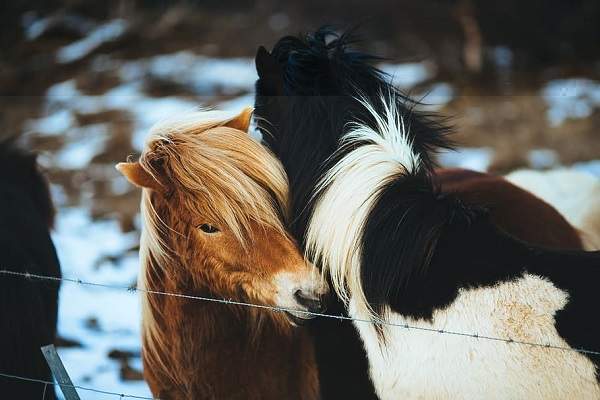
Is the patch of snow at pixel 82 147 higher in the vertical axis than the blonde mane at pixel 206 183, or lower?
lower

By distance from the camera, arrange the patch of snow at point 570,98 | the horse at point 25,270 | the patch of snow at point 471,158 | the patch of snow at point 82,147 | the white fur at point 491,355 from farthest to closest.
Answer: the patch of snow at point 570,98, the patch of snow at point 82,147, the patch of snow at point 471,158, the horse at point 25,270, the white fur at point 491,355

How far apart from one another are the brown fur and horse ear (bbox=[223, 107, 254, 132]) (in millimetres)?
905

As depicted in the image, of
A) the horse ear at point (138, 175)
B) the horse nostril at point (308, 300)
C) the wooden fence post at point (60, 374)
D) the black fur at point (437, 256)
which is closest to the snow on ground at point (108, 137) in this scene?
the horse ear at point (138, 175)

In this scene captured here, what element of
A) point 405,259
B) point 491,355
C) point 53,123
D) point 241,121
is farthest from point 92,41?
point 491,355

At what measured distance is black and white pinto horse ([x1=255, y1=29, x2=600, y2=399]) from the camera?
1.88m

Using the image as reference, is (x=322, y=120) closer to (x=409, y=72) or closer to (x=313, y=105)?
(x=313, y=105)

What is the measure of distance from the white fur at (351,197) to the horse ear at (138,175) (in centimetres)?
58

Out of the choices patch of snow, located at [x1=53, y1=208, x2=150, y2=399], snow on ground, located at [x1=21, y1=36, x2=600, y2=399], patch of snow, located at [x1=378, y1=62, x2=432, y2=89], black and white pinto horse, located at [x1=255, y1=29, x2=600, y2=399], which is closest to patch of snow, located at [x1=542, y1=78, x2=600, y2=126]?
snow on ground, located at [x1=21, y1=36, x2=600, y2=399]

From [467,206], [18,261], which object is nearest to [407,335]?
[467,206]

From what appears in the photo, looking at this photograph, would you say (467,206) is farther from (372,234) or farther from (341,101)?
(341,101)

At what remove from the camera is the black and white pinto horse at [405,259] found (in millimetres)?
1875

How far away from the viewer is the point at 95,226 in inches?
213

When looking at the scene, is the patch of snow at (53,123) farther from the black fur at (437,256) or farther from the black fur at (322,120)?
the black fur at (437,256)

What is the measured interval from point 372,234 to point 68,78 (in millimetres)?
8197
